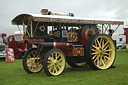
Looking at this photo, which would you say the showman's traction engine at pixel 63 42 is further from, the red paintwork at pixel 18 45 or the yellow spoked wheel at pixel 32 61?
the red paintwork at pixel 18 45

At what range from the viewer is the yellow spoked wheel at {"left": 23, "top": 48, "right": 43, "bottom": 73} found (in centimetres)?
781

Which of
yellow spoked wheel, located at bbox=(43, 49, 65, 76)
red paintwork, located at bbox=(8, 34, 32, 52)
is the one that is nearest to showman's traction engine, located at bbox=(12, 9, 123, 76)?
yellow spoked wheel, located at bbox=(43, 49, 65, 76)

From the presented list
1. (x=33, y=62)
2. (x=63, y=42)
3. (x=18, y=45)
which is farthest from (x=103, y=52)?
(x=18, y=45)

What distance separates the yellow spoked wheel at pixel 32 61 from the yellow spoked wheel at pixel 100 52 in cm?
182

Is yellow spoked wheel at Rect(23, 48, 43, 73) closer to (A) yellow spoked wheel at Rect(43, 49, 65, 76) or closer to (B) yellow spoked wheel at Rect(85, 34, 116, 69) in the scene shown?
(A) yellow spoked wheel at Rect(43, 49, 65, 76)

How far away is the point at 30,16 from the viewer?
7004 millimetres

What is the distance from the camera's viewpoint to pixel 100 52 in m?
8.31

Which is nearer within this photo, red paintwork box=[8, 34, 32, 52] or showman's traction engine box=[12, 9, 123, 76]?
showman's traction engine box=[12, 9, 123, 76]

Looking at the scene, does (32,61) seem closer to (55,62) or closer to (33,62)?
(33,62)

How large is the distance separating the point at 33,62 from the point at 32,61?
0.05 m

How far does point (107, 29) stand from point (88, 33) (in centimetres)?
117

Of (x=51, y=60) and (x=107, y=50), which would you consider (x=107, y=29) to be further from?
(x=51, y=60)

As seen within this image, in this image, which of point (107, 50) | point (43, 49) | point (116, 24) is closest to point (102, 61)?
point (107, 50)

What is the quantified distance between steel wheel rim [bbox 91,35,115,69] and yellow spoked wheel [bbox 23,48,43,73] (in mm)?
2053
